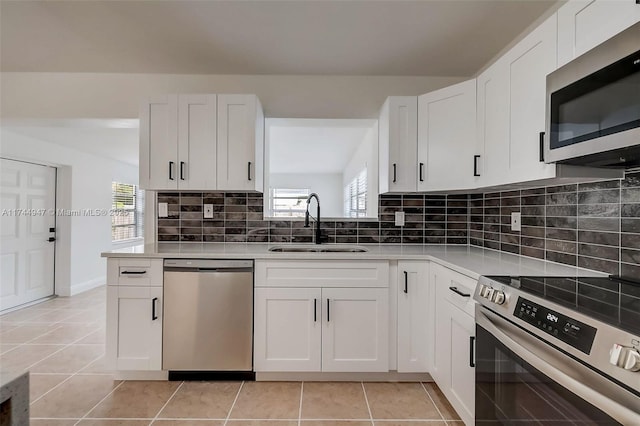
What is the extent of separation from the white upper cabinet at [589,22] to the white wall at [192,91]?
1.39m

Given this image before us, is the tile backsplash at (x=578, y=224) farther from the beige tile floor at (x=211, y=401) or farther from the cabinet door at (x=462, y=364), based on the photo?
the beige tile floor at (x=211, y=401)

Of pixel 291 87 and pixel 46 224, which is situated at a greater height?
pixel 291 87

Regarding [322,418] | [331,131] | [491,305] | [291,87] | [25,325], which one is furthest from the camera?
[331,131]

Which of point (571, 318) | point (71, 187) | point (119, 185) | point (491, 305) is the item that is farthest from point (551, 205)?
point (119, 185)

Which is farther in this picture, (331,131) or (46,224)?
(331,131)

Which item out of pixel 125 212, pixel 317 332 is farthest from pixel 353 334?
pixel 125 212

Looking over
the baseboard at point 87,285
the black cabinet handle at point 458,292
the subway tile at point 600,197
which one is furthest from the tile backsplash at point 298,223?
the baseboard at point 87,285

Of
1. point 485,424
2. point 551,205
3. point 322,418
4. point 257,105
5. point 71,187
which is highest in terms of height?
point 257,105

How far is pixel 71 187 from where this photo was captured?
4.31 metres

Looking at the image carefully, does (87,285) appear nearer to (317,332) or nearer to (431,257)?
(317,332)

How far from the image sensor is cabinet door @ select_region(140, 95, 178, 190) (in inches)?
90.2

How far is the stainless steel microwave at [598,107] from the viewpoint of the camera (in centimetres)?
97

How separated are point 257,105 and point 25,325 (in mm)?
3369

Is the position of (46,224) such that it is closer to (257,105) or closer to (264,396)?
(257,105)
